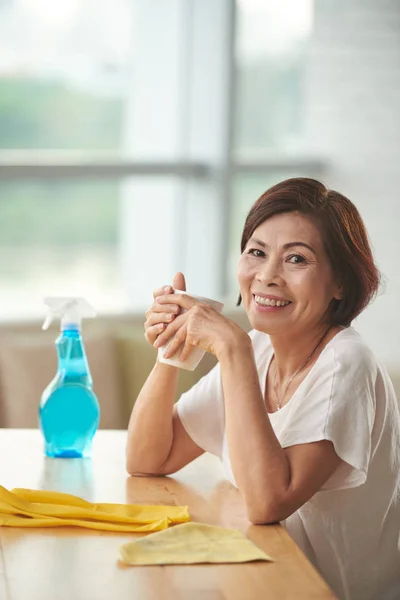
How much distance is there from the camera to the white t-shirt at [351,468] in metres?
1.53

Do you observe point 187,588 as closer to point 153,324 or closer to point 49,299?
point 153,324

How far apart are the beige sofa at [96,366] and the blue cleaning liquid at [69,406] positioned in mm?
881

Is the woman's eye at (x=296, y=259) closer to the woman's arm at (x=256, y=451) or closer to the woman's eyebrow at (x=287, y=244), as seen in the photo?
the woman's eyebrow at (x=287, y=244)

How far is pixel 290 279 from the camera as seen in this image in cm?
168

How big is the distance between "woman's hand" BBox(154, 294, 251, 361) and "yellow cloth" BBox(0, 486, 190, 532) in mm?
263

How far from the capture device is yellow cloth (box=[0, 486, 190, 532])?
1.41 m

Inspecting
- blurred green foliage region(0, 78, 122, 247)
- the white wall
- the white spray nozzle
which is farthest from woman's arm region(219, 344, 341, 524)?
blurred green foliage region(0, 78, 122, 247)

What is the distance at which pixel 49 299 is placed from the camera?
180 centimetres

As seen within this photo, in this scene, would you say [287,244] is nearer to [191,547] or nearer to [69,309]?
[69,309]

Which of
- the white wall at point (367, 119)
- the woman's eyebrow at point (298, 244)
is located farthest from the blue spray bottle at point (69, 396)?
the white wall at point (367, 119)

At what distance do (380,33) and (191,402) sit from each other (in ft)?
8.96

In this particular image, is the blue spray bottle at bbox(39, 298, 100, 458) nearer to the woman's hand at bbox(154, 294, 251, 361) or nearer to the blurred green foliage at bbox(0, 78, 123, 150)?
the woman's hand at bbox(154, 294, 251, 361)

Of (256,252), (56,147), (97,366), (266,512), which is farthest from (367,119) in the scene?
(266,512)

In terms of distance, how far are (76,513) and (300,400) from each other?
1.30ft
